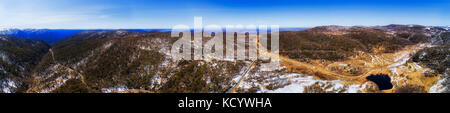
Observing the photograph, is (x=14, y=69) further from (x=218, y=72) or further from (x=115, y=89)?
(x=218, y=72)

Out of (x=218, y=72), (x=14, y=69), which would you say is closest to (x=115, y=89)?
(x=218, y=72)

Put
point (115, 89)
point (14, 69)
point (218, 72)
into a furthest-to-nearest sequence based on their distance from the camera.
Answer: point (14, 69), point (218, 72), point (115, 89)

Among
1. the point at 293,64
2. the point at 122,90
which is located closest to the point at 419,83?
the point at 293,64

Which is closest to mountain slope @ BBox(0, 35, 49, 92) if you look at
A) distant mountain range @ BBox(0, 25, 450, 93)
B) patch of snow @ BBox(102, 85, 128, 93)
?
distant mountain range @ BBox(0, 25, 450, 93)

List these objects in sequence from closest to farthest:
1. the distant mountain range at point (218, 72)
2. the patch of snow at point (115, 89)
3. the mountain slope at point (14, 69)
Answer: the distant mountain range at point (218, 72)
the patch of snow at point (115, 89)
the mountain slope at point (14, 69)

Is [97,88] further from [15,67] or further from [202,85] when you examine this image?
[15,67]

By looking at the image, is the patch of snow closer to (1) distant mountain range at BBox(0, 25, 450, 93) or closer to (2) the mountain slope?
(1) distant mountain range at BBox(0, 25, 450, 93)


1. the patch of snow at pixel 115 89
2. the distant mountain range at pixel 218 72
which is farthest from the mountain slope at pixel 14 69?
the patch of snow at pixel 115 89

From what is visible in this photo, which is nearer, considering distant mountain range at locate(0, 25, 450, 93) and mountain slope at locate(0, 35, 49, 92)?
distant mountain range at locate(0, 25, 450, 93)

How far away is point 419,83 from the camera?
29.1 metres

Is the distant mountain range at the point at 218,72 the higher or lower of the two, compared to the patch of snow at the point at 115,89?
higher

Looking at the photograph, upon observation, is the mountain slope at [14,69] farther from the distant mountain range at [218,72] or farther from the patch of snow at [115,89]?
the patch of snow at [115,89]

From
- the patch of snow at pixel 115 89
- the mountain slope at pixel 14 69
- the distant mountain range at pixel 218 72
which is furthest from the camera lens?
the mountain slope at pixel 14 69

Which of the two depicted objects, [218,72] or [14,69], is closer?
[218,72]
